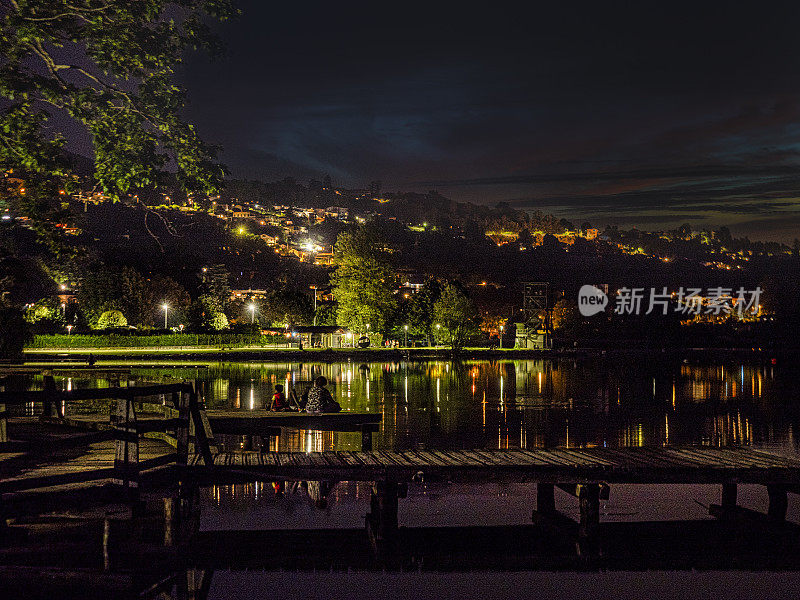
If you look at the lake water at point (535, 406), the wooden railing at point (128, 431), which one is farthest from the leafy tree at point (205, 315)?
the wooden railing at point (128, 431)

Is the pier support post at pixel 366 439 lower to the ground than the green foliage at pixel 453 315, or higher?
lower

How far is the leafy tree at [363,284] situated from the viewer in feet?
334

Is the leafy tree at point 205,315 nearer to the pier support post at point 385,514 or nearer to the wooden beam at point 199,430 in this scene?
the wooden beam at point 199,430

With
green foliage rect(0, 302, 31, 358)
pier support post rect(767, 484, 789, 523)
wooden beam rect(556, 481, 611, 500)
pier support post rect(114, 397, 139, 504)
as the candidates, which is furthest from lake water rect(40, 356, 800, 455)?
pier support post rect(767, 484, 789, 523)

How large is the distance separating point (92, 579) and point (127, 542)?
5.19 ft

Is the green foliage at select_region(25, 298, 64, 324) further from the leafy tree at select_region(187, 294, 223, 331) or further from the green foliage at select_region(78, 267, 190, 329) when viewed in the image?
the leafy tree at select_region(187, 294, 223, 331)

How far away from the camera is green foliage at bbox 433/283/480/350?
362 feet

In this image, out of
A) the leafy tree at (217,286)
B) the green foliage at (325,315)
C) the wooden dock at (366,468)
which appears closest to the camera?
the wooden dock at (366,468)

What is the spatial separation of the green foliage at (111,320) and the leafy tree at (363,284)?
26.0 m

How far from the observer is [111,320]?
94.6 m

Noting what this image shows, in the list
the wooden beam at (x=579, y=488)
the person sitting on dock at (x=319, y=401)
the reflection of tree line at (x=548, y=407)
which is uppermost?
the person sitting on dock at (x=319, y=401)

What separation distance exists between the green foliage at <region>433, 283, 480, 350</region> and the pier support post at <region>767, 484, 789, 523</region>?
313 feet

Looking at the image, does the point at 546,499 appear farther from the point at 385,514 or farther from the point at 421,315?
the point at 421,315

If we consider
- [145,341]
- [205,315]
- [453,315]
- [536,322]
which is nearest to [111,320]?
[145,341]
